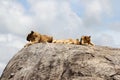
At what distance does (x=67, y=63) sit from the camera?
19.8 metres

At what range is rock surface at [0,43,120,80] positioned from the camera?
1914 centimetres

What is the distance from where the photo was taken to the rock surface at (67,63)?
19.1 meters

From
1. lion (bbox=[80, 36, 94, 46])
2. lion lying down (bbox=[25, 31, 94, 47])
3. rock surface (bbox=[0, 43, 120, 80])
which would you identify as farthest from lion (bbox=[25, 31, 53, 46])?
lion (bbox=[80, 36, 94, 46])

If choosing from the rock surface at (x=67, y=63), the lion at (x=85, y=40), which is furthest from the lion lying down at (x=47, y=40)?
the rock surface at (x=67, y=63)

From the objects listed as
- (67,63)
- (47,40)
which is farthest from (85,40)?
(67,63)

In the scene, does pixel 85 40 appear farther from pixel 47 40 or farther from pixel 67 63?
pixel 67 63

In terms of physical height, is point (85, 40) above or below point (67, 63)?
above

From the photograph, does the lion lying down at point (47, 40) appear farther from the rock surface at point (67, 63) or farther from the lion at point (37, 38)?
the rock surface at point (67, 63)

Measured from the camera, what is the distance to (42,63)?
66.9ft

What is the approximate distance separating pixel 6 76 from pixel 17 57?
1.08 metres

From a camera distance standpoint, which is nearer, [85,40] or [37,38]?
[85,40]

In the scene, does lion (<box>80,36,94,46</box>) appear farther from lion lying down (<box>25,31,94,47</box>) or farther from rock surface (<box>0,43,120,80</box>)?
rock surface (<box>0,43,120,80</box>)

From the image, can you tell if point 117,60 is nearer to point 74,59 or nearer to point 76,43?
point 74,59

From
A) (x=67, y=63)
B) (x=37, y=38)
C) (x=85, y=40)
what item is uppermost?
(x=37, y=38)
